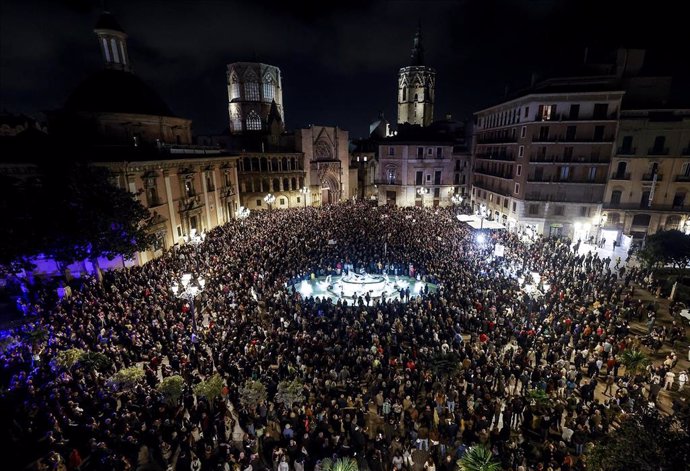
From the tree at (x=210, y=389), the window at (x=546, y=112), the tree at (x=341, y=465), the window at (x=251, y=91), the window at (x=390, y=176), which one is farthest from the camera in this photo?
the window at (x=251, y=91)

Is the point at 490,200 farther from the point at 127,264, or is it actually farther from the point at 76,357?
the point at 76,357

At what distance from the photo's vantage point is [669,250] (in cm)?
2041

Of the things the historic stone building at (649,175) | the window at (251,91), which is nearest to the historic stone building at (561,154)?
the historic stone building at (649,175)

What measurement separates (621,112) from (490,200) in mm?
14951

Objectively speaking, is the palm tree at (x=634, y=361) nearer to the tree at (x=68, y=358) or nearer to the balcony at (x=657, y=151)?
the tree at (x=68, y=358)

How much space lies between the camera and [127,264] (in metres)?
24.0

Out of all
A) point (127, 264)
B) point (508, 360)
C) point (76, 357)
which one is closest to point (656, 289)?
point (508, 360)

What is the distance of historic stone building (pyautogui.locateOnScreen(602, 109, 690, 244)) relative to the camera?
2888 cm

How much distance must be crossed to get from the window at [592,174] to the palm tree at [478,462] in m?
33.0

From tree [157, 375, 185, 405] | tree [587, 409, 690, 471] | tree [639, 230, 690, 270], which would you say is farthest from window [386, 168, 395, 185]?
tree [587, 409, 690, 471]

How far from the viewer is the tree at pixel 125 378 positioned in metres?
10.9

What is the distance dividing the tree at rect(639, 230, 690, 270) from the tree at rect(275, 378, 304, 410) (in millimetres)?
23118

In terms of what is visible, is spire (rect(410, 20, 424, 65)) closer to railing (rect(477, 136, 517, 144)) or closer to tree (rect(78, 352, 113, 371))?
railing (rect(477, 136, 517, 144))

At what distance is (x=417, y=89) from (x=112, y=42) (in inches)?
2184
